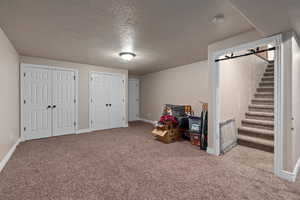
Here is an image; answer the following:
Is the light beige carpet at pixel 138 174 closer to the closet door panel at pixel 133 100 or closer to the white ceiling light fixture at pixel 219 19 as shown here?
the white ceiling light fixture at pixel 219 19

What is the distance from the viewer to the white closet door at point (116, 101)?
214 inches

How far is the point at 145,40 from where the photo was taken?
9.04ft

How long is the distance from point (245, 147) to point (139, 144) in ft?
8.88

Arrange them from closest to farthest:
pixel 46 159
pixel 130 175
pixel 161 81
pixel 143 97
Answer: pixel 130 175 → pixel 46 159 → pixel 161 81 → pixel 143 97

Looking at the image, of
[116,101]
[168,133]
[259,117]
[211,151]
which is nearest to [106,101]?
[116,101]

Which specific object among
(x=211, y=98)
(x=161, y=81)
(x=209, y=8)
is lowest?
(x=211, y=98)

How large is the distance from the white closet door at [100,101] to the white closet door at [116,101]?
16 centimetres

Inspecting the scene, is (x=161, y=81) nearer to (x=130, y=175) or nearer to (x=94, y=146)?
(x=94, y=146)

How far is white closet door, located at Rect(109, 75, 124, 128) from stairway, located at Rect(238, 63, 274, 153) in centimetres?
419

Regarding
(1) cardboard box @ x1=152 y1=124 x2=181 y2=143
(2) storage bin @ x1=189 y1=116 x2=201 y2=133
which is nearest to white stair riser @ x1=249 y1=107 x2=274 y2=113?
(2) storage bin @ x1=189 y1=116 x2=201 y2=133

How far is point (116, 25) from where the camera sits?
2.16 m

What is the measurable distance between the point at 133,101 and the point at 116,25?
202 inches

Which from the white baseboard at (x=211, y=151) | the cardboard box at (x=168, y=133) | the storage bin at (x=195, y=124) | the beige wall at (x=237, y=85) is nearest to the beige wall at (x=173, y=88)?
the beige wall at (x=237, y=85)

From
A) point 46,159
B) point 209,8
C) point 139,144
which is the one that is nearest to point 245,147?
point 139,144
